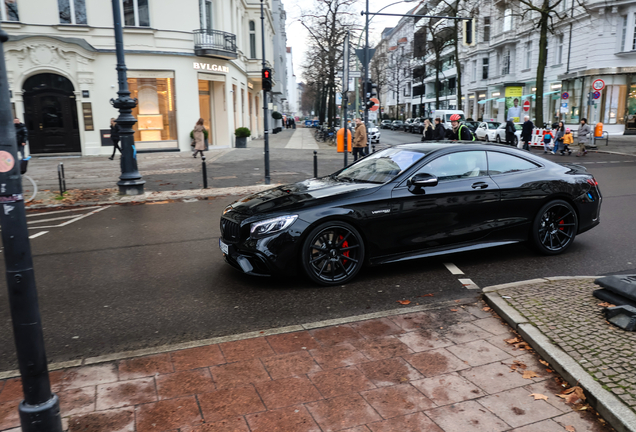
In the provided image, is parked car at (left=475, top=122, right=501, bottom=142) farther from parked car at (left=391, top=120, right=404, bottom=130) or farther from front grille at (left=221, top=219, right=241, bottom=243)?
parked car at (left=391, top=120, right=404, bottom=130)

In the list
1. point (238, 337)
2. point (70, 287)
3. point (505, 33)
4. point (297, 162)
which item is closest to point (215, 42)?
point (297, 162)

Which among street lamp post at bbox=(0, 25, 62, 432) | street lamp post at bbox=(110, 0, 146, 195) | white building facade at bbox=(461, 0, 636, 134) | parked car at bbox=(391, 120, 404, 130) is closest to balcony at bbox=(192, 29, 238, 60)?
street lamp post at bbox=(110, 0, 146, 195)

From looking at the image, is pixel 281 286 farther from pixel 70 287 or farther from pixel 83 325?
pixel 70 287

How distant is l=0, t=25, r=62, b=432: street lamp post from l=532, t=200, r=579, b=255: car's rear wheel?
563 centimetres

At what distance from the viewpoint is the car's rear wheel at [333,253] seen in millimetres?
5270

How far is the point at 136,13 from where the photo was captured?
981 inches

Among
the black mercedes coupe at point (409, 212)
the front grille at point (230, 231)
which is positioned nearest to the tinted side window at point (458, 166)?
the black mercedes coupe at point (409, 212)

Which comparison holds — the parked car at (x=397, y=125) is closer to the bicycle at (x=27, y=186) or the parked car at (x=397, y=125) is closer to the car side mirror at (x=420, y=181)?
the bicycle at (x=27, y=186)

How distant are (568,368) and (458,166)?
317cm

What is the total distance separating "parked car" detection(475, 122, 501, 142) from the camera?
1259 inches

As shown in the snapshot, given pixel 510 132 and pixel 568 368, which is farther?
pixel 510 132

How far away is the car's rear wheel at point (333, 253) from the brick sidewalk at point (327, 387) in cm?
115

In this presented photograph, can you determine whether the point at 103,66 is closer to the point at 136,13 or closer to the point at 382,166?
the point at 136,13

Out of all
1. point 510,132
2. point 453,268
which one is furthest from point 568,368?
point 510,132
